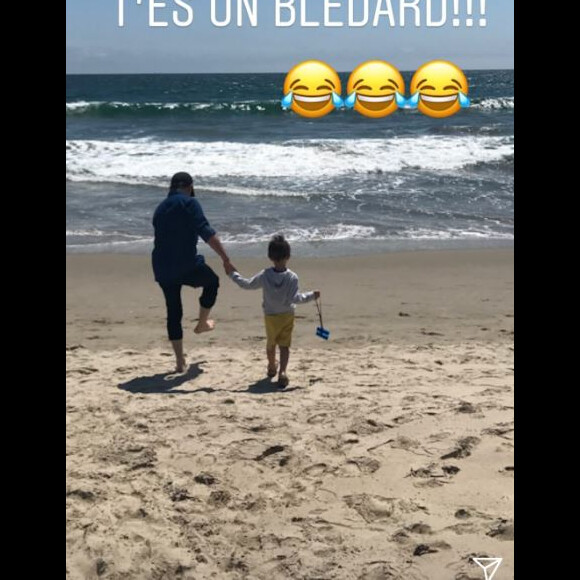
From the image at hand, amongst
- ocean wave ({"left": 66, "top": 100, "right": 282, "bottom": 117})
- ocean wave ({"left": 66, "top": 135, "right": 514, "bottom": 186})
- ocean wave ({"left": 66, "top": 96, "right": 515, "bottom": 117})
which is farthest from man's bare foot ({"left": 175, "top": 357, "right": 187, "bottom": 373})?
ocean wave ({"left": 66, "top": 100, "right": 282, "bottom": 117})

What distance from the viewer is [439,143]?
2188cm

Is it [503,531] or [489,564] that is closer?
[489,564]

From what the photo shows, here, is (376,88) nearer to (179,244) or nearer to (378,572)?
(179,244)

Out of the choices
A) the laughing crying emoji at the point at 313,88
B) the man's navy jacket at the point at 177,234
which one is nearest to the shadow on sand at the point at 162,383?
the man's navy jacket at the point at 177,234

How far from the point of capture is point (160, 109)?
1304 inches

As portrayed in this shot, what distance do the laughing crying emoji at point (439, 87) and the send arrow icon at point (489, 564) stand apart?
6039 millimetres

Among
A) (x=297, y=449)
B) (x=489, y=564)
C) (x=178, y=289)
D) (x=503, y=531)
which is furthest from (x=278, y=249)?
(x=489, y=564)

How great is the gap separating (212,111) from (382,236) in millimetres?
22209

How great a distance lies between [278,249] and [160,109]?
2926 cm

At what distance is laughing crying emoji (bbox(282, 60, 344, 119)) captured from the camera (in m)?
7.90

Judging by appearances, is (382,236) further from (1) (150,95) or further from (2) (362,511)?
(1) (150,95)

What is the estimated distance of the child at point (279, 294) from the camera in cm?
534

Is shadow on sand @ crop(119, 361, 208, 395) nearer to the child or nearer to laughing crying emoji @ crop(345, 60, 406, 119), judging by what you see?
the child

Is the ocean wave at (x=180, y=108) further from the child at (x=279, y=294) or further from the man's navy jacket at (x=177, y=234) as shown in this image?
the child at (x=279, y=294)
